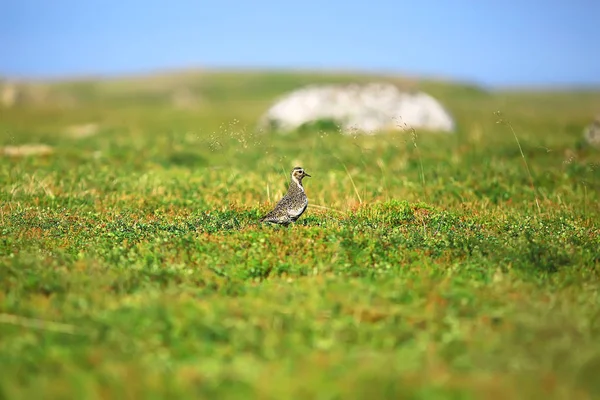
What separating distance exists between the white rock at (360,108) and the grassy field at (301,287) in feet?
46.9

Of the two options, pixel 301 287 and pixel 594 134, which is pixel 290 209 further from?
pixel 594 134

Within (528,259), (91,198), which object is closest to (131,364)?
(528,259)

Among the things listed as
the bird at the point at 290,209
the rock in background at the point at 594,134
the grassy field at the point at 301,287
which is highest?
the rock in background at the point at 594,134

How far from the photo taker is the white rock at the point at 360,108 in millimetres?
31094

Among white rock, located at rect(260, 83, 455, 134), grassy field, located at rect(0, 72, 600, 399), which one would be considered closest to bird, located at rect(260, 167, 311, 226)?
grassy field, located at rect(0, 72, 600, 399)

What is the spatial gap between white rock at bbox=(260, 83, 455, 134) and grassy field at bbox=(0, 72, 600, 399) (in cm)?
1430

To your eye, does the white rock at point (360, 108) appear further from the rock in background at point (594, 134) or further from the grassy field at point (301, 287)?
the grassy field at point (301, 287)

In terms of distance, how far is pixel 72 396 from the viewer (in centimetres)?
588

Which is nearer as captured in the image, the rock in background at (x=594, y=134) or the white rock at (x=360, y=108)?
the rock in background at (x=594, y=134)

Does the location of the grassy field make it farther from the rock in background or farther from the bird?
the rock in background

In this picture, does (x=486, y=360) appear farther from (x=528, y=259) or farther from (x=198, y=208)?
(x=198, y=208)

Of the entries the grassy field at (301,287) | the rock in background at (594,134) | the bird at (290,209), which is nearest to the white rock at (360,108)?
the rock in background at (594,134)

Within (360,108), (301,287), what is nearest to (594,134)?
Answer: (360,108)

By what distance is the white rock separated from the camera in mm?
31094
